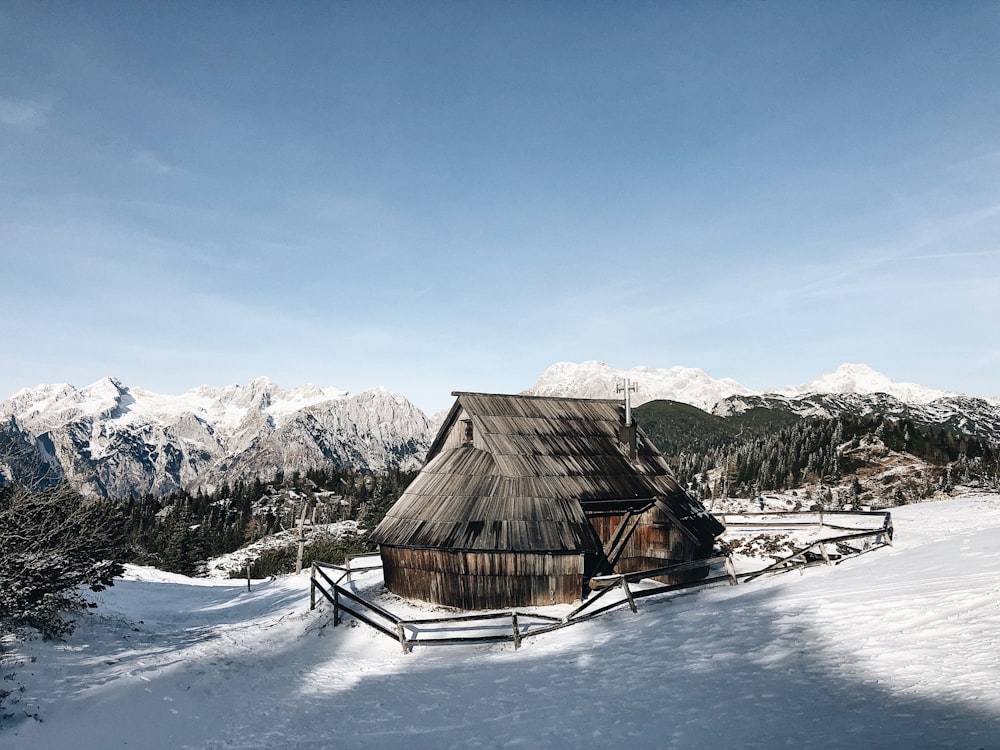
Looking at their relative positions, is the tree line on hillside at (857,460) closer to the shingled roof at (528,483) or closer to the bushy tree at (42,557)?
the shingled roof at (528,483)

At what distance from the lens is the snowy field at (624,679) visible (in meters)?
Result: 8.40

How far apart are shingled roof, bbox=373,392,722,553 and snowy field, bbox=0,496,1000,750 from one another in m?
4.63

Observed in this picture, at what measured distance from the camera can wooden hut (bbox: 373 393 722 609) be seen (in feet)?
74.0

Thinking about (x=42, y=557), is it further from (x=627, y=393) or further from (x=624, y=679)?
(x=627, y=393)

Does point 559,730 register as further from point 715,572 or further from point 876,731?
point 715,572

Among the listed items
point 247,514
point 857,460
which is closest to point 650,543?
point 857,460

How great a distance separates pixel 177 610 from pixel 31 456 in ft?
74.3

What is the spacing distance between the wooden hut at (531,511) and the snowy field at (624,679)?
3.93 meters

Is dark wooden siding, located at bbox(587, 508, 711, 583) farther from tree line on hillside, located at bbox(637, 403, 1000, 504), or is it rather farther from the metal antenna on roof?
tree line on hillside, located at bbox(637, 403, 1000, 504)

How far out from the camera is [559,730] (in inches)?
388

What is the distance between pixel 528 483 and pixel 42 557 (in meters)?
17.2

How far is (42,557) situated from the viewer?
18141 millimetres

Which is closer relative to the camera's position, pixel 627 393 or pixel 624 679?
pixel 624 679

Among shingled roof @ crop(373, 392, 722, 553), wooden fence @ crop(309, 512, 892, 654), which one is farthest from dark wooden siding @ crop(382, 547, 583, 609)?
wooden fence @ crop(309, 512, 892, 654)
